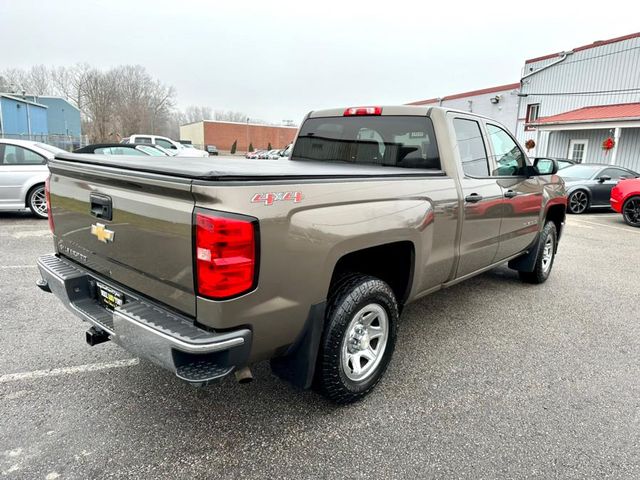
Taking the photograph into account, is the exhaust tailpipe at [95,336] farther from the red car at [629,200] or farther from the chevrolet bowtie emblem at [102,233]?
the red car at [629,200]

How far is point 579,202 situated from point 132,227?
43.3 feet

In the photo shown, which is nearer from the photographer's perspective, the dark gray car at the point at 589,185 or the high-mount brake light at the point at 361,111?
the high-mount brake light at the point at 361,111

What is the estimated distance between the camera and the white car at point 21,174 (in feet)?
26.9

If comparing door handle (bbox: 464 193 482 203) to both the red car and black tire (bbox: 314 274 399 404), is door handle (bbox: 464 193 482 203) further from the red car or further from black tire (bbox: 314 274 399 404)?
the red car

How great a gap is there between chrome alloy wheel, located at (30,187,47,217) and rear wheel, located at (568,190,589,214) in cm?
1303

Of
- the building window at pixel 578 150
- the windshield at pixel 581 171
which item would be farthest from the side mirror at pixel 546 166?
the building window at pixel 578 150

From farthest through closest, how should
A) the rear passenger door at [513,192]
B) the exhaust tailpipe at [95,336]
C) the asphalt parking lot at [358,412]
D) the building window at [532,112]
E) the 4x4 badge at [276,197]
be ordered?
the building window at [532,112] → the rear passenger door at [513,192] → the exhaust tailpipe at [95,336] → the asphalt parking lot at [358,412] → the 4x4 badge at [276,197]

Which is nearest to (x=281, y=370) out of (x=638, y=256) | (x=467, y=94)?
(x=638, y=256)

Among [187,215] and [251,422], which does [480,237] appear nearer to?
[251,422]

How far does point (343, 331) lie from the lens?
8.39 feet

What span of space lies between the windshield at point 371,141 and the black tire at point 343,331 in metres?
1.33

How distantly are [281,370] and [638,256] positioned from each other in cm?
755

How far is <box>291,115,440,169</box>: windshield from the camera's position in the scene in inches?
144

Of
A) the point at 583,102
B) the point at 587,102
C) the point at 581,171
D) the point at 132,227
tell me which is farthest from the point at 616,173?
the point at 132,227
